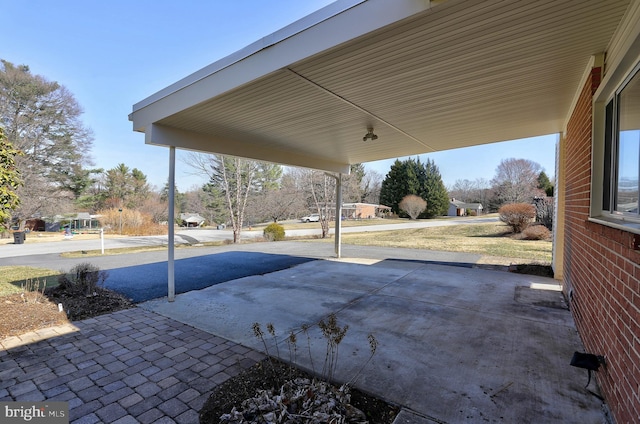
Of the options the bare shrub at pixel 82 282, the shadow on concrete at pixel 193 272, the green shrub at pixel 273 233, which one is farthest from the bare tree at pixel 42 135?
the bare shrub at pixel 82 282

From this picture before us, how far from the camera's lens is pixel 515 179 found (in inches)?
1267

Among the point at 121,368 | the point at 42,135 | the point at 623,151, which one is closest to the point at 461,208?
the point at 623,151

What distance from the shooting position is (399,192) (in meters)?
35.2

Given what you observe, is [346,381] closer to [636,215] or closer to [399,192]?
[636,215]

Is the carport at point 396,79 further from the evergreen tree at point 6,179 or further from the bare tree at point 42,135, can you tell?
the bare tree at point 42,135

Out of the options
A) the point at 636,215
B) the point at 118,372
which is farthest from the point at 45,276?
the point at 636,215

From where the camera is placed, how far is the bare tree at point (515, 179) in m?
27.7

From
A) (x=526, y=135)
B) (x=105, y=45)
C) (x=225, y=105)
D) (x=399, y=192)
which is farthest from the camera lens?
(x=399, y=192)

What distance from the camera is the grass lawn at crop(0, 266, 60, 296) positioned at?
5281mm

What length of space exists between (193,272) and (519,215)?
15080mm

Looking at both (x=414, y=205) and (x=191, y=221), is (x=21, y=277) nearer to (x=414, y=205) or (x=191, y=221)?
(x=191, y=221)

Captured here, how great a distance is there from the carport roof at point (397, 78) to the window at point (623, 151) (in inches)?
21.2

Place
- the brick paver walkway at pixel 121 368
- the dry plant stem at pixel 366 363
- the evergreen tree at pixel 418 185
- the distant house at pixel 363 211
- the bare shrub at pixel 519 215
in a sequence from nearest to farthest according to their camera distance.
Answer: the brick paver walkway at pixel 121 368, the dry plant stem at pixel 366 363, the bare shrub at pixel 519 215, the evergreen tree at pixel 418 185, the distant house at pixel 363 211

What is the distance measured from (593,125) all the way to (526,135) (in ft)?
11.0
